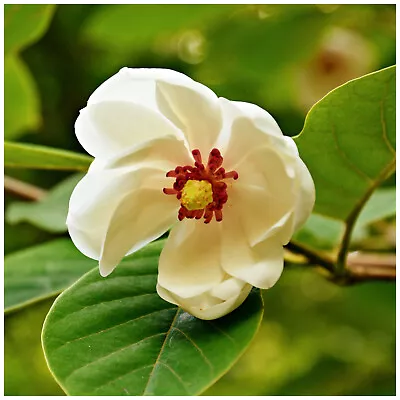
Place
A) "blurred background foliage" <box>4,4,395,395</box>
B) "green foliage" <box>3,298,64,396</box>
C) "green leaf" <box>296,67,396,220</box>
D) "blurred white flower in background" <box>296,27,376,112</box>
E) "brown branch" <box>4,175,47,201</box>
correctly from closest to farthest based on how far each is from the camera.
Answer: "green leaf" <box>296,67,396,220</box>
"brown branch" <box>4,175,47,201</box>
"blurred background foliage" <box>4,4,395,395</box>
"green foliage" <box>3,298,64,396</box>
"blurred white flower in background" <box>296,27,376,112</box>

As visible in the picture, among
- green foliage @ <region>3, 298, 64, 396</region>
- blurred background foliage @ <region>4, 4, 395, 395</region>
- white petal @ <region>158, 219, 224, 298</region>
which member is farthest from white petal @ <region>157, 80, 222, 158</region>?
green foliage @ <region>3, 298, 64, 396</region>

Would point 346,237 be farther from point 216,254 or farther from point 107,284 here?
point 107,284

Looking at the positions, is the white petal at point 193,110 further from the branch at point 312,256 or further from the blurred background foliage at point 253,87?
the blurred background foliage at point 253,87

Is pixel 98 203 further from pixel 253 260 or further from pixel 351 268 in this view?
pixel 351 268

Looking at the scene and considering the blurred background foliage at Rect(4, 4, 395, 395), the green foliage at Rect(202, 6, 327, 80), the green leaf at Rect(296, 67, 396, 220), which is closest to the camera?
the green leaf at Rect(296, 67, 396, 220)

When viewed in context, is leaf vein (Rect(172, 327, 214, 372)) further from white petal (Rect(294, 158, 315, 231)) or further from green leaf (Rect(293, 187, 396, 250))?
green leaf (Rect(293, 187, 396, 250))

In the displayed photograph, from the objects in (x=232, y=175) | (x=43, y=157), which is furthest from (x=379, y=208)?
(x=43, y=157)

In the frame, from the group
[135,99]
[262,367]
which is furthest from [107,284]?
[262,367]

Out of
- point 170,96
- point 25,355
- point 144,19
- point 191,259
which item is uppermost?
point 170,96

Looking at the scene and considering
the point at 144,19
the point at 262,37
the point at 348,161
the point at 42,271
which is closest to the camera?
the point at 348,161
